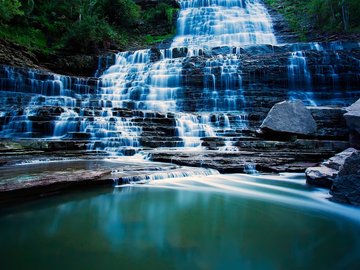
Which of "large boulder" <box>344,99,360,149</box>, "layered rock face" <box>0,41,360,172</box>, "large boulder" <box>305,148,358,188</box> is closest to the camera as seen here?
"large boulder" <box>305,148,358,188</box>

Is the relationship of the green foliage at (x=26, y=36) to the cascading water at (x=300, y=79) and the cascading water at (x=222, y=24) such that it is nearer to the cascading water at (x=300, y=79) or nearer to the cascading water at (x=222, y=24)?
the cascading water at (x=222, y=24)

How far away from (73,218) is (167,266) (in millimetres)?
1752

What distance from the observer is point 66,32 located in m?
20.8

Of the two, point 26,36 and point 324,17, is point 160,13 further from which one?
point 324,17

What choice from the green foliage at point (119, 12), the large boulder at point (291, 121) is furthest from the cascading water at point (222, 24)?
the large boulder at point (291, 121)

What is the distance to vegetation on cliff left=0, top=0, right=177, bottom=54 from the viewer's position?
735 inches

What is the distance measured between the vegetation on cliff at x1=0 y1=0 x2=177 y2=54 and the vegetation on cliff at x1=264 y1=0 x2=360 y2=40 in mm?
12378

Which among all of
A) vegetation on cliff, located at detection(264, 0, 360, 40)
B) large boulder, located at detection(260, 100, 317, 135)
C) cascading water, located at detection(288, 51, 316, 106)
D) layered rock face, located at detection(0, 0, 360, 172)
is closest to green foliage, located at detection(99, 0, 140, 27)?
layered rock face, located at detection(0, 0, 360, 172)

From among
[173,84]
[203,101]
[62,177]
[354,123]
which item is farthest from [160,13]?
[62,177]

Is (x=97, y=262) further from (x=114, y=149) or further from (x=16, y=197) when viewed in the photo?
(x=114, y=149)

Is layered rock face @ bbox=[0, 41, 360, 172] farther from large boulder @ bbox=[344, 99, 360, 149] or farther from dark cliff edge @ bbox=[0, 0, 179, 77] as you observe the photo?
dark cliff edge @ bbox=[0, 0, 179, 77]

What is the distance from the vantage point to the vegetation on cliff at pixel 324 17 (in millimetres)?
20516

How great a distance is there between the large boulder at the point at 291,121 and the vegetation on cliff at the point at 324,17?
15200 mm

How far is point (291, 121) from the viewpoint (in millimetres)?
9273
